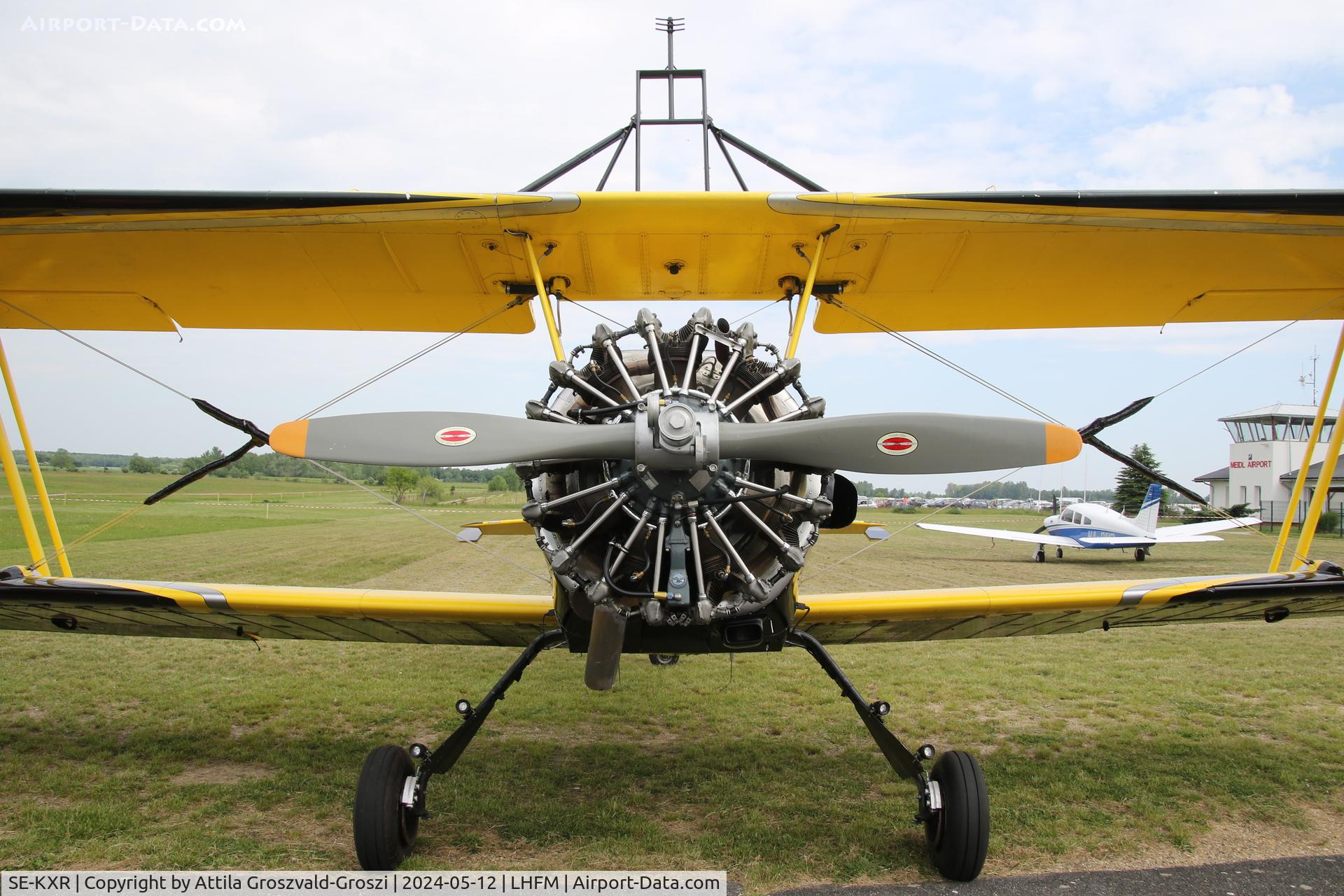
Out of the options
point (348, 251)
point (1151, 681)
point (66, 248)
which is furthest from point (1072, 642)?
point (66, 248)

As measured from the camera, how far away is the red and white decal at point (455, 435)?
3223 millimetres

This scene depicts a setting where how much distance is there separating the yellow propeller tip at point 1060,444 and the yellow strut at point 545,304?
2.04 meters

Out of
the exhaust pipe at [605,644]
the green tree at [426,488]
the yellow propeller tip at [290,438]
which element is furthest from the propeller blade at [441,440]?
the green tree at [426,488]

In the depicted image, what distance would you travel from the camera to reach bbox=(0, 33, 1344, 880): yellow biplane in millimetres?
3229

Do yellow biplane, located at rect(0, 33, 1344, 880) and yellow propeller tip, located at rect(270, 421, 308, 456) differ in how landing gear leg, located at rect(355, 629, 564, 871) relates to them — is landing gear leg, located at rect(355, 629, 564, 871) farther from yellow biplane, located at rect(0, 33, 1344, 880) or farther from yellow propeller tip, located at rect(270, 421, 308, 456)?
yellow propeller tip, located at rect(270, 421, 308, 456)

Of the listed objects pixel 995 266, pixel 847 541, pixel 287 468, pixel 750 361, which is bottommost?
pixel 847 541

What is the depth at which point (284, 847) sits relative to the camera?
3.82 metres

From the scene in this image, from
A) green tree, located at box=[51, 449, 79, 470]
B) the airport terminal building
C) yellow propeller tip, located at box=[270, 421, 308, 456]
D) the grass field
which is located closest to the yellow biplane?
yellow propeller tip, located at box=[270, 421, 308, 456]

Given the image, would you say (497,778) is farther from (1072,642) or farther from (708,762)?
(1072,642)

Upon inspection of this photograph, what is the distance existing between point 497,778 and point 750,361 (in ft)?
9.84

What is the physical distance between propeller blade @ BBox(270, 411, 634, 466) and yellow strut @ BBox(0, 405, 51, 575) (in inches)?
87.9

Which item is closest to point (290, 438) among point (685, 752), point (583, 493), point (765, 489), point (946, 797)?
point (583, 493)

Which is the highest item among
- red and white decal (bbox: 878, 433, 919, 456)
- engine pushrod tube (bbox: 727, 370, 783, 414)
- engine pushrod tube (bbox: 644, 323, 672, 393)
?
engine pushrod tube (bbox: 644, 323, 672, 393)

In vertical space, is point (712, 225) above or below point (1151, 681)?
above
